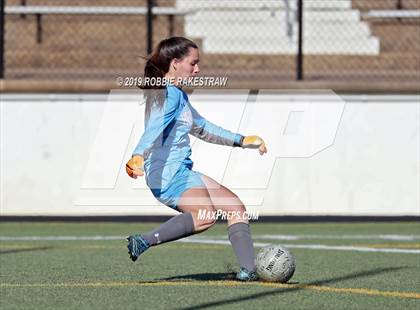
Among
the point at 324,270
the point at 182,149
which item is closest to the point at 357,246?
the point at 324,270

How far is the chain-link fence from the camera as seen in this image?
61.2 ft

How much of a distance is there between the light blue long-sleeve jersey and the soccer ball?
2.40 feet

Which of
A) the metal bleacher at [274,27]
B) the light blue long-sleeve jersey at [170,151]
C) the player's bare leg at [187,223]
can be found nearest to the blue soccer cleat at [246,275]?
the player's bare leg at [187,223]

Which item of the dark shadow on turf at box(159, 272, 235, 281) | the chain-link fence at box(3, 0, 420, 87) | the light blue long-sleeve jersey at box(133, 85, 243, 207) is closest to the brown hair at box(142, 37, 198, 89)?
the light blue long-sleeve jersey at box(133, 85, 243, 207)

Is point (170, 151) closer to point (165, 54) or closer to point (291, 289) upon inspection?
point (165, 54)

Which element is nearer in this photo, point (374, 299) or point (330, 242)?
point (374, 299)

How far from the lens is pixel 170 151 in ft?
27.5

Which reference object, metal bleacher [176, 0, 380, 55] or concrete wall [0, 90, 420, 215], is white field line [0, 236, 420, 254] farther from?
metal bleacher [176, 0, 380, 55]

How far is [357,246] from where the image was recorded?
1238 centimetres

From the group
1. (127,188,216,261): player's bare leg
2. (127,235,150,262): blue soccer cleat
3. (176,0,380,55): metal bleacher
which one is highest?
(127,188,216,261): player's bare leg

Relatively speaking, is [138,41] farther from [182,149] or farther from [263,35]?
[182,149]

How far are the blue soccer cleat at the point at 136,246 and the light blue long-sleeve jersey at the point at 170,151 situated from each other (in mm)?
362

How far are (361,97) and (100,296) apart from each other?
26.4ft

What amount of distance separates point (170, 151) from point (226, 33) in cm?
1163
